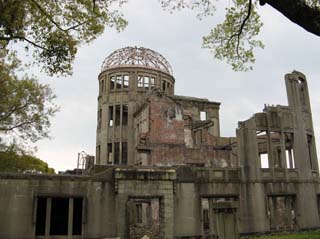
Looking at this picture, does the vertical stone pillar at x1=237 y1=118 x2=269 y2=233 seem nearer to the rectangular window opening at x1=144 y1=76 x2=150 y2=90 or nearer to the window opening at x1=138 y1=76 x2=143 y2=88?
the rectangular window opening at x1=144 y1=76 x2=150 y2=90

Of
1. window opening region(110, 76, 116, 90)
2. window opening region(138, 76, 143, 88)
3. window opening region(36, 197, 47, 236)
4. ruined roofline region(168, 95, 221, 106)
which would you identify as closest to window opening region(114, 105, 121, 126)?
window opening region(110, 76, 116, 90)

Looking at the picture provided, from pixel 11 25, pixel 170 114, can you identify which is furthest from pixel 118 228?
pixel 170 114

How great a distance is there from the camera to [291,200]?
70.1ft

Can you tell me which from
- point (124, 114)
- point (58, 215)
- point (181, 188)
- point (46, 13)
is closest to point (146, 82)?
point (124, 114)

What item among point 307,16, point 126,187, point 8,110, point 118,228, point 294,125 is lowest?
point 118,228

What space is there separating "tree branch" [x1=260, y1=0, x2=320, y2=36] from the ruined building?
17.6 ft

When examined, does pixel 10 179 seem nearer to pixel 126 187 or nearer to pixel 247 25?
pixel 126 187

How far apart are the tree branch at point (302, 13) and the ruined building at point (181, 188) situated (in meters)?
5.35

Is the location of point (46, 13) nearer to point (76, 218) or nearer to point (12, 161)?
point (76, 218)

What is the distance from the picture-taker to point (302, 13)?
623cm

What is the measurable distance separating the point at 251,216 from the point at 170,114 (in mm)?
14441

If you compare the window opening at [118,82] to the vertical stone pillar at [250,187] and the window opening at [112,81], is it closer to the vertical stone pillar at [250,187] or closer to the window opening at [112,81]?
the window opening at [112,81]

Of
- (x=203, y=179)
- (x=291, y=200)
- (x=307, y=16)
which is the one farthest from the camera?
(x=291, y=200)

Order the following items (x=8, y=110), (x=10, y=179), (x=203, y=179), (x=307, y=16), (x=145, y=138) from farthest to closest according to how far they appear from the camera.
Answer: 1. (x=145, y=138)
2. (x=8, y=110)
3. (x=203, y=179)
4. (x=10, y=179)
5. (x=307, y=16)
